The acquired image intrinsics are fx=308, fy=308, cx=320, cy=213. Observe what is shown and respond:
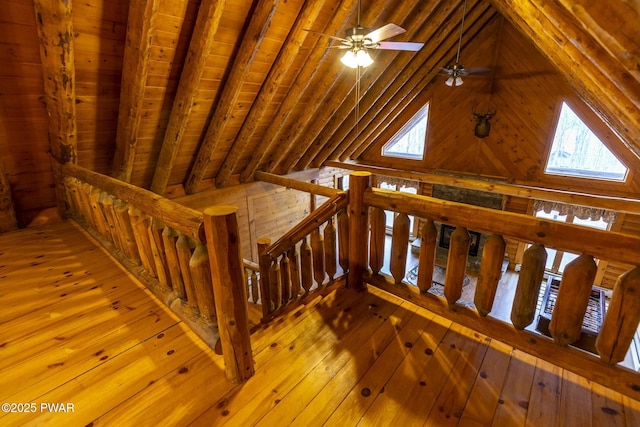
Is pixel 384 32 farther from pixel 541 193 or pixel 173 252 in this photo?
pixel 541 193

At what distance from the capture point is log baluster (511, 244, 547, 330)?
4.58 feet

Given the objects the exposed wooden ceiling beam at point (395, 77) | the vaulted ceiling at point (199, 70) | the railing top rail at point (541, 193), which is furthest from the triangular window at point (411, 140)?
the vaulted ceiling at point (199, 70)

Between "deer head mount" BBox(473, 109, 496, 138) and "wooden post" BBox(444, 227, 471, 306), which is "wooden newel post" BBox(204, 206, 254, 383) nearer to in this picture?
"wooden post" BBox(444, 227, 471, 306)

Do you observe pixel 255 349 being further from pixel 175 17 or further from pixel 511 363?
pixel 175 17

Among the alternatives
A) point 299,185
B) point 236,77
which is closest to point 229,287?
point 236,77

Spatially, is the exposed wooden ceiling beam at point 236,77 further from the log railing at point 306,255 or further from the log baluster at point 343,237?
the log baluster at point 343,237

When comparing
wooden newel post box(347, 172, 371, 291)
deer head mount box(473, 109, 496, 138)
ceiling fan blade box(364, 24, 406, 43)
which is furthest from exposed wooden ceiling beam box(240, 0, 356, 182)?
deer head mount box(473, 109, 496, 138)

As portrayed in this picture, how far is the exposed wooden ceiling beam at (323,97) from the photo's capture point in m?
3.54

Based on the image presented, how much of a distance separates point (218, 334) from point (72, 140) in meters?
2.93

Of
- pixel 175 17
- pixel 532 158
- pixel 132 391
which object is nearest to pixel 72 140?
pixel 175 17

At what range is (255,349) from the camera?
177 centimetres

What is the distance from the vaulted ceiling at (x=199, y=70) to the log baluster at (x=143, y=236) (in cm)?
152

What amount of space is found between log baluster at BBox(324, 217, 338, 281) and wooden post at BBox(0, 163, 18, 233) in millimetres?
3428

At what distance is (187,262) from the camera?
1648 mm
